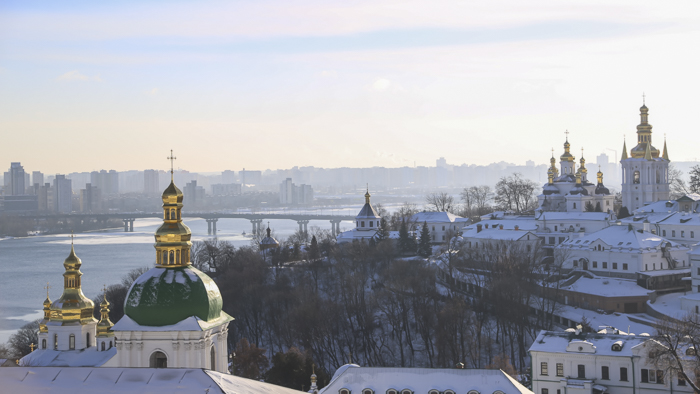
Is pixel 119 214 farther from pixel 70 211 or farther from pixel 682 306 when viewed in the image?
pixel 682 306

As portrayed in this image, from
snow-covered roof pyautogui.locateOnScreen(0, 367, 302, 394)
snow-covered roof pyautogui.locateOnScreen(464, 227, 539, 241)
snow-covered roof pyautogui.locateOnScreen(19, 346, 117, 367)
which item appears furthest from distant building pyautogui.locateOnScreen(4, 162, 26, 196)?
snow-covered roof pyautogui.locateOnScreen(0, 367, 302, 394)

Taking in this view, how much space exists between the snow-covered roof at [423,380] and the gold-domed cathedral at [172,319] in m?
2.52

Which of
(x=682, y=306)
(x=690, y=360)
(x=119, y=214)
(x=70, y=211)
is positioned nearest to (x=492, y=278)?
(x=682, y=306)

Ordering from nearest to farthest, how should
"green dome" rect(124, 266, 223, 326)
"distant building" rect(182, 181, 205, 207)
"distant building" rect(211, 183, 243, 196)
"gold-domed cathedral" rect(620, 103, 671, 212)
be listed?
1. "green dome" rect(124, 266, 223, 326)
2. "gold-domed cathedral" rect(620, 103, 671, 212)
3. "distant building" rect(182, 181, 205, 207)
4. "distant building" rect(211, 183, 243, 196)

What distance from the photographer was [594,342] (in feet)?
63.6

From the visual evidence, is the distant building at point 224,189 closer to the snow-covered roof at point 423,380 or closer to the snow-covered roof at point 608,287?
the snow-covered roof at point 608,287

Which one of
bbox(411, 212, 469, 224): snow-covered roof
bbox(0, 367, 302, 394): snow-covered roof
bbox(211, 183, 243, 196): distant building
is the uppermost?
bbox(211, 183, 243, 196): distant building

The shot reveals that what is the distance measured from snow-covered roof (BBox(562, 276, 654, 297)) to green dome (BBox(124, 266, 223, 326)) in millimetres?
18334

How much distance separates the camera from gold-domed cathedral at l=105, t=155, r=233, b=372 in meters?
13.0

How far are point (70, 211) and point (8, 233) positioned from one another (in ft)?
38.1

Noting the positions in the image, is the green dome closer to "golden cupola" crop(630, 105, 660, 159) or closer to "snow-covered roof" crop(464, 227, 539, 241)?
"snow-covered roof" crop(464, 227, 539, 241)

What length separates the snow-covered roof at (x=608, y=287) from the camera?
91.0ft

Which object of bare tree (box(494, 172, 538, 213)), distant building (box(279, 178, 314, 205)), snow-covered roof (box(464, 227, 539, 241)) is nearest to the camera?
snow-covered roof (box(464, 227, 539, 241))

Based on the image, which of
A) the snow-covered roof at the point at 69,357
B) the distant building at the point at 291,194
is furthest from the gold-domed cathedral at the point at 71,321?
the distant building at the point at 291,194
